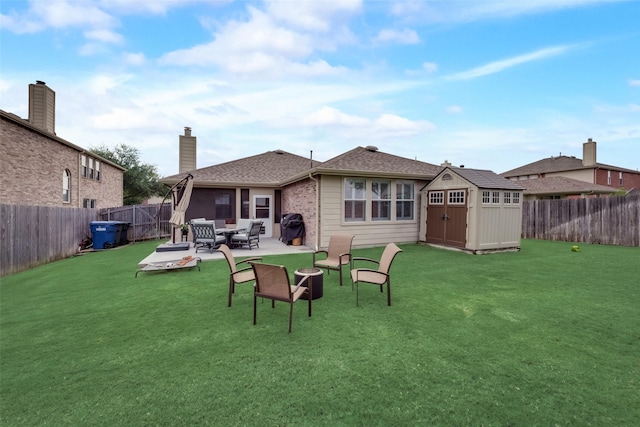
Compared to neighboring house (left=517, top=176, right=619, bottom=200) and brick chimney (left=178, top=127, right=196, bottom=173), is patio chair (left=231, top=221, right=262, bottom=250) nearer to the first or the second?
brick chimney (left=178, top=127, right=196, bottom=173)

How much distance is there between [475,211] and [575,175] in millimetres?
26888

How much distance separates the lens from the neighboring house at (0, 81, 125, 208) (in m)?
11.7

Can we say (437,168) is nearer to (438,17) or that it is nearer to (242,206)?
(438,17)

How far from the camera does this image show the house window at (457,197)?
10164mm

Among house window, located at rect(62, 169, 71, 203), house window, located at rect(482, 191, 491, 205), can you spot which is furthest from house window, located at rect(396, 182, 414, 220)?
house window, located at rect(62, 169, 71, 203)

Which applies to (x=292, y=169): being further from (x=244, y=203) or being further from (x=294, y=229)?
(x=294, y=229)

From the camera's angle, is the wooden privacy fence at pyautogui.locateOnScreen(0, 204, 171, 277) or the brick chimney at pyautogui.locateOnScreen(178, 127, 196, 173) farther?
the brick chimney at pyautogui.locateOnScreen(178, 127, 196, 173)

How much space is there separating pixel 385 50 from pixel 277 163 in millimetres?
8141

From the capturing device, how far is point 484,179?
401 inches

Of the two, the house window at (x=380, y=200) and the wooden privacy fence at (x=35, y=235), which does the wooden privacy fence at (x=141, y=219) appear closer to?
the wooden privacy fence at (x=35, y=235)

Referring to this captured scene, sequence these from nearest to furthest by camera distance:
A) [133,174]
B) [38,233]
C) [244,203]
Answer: [38,233] → [244,203] → [133,174]

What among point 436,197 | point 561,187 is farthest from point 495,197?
point 561,187

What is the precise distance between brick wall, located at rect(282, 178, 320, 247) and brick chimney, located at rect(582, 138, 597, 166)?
29.6 metres

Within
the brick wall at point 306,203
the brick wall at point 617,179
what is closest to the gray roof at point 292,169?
the brick wall at point 306,203
